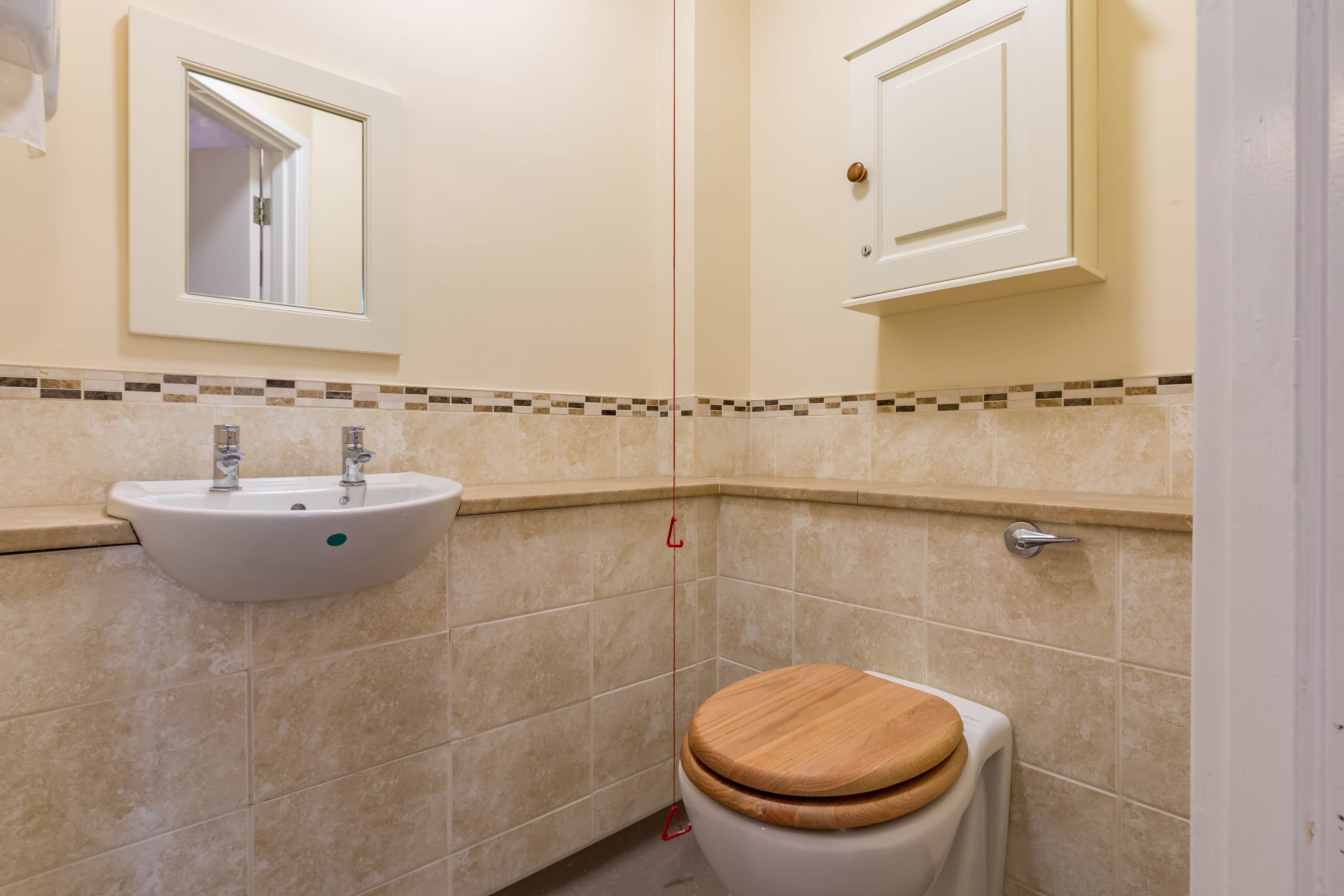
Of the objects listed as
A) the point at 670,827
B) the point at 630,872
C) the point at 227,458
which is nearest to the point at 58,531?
the point at 227,458

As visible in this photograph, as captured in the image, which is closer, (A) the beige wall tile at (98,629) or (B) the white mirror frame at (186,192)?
(A) the beige wall tile at (98,629)

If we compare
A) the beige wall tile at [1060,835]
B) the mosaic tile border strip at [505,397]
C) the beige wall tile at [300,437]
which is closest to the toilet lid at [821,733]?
the beige wall tile at [1060,835]

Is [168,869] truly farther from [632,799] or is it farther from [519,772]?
[632,799]

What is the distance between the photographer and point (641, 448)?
1879mm

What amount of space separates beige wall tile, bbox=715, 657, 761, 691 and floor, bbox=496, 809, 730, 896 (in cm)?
37

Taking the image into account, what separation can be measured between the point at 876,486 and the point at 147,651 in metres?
1.41

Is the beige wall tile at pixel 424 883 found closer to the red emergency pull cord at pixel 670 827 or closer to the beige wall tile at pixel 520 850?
the beige wall tile at pixel 520 850

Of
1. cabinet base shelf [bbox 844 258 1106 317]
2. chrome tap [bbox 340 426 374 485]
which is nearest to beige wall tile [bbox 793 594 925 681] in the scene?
cabinet base shelf [bbox 844 258 1106 317]

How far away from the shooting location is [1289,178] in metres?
0.27

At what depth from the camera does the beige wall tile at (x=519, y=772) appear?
1.28 metres

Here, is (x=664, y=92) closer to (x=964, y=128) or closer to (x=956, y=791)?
(x=964, y=128)

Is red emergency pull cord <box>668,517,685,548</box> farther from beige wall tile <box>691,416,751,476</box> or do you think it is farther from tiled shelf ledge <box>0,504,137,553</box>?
tiled shelf ledge <box>0,504,137,553</box>

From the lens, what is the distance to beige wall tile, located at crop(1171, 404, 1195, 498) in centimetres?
121

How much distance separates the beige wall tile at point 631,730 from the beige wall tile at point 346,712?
1.25 feet
